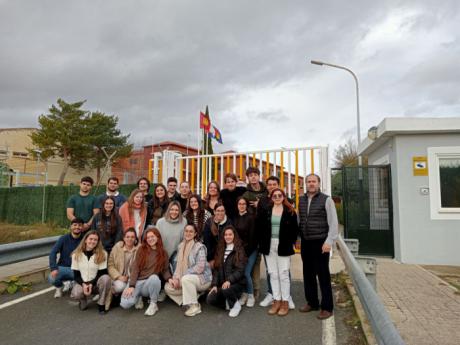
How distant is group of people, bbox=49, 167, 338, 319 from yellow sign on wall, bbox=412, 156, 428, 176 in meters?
Result: 4.89

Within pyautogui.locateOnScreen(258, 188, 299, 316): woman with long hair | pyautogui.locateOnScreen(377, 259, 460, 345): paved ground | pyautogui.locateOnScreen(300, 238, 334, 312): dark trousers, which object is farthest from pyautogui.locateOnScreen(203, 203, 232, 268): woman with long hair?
pyautogui.locateOnScreen(377, 259, 460, 345): paved ground

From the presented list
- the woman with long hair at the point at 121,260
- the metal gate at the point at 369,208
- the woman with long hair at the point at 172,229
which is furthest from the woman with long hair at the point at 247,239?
the metal gate at the point at 369,208

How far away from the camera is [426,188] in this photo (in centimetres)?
771

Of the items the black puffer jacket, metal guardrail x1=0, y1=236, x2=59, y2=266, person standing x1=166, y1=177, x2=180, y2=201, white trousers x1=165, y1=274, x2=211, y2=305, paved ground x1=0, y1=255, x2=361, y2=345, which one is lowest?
paved ground x1=0, y1=255, x2=361, y2=345

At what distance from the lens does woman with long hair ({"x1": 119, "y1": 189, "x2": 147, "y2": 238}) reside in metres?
4.98

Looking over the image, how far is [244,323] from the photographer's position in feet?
12.7

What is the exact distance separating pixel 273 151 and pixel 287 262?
3595 mm

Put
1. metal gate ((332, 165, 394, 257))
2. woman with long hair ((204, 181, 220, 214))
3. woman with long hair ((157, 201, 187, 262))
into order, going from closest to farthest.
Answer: woman with long hair ((157, 201, 187, 262))
woman with long hair ((204, 181, 220, 214))
metal gate ((332, 165, 394, 257))

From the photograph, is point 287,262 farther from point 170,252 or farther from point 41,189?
point 41,189

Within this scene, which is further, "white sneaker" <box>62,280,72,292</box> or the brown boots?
"white sneaker" <box>62,280,72,292</box>

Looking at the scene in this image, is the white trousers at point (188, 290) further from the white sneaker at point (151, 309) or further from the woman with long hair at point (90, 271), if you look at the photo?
the woman with long hair at point (90, 271)

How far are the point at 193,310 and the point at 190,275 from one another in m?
0.44

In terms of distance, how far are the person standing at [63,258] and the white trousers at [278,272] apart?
9.31ft

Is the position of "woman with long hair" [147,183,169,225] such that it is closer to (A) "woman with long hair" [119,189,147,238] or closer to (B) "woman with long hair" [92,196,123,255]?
(A) "woman with long hair" [119,189,147,238]
